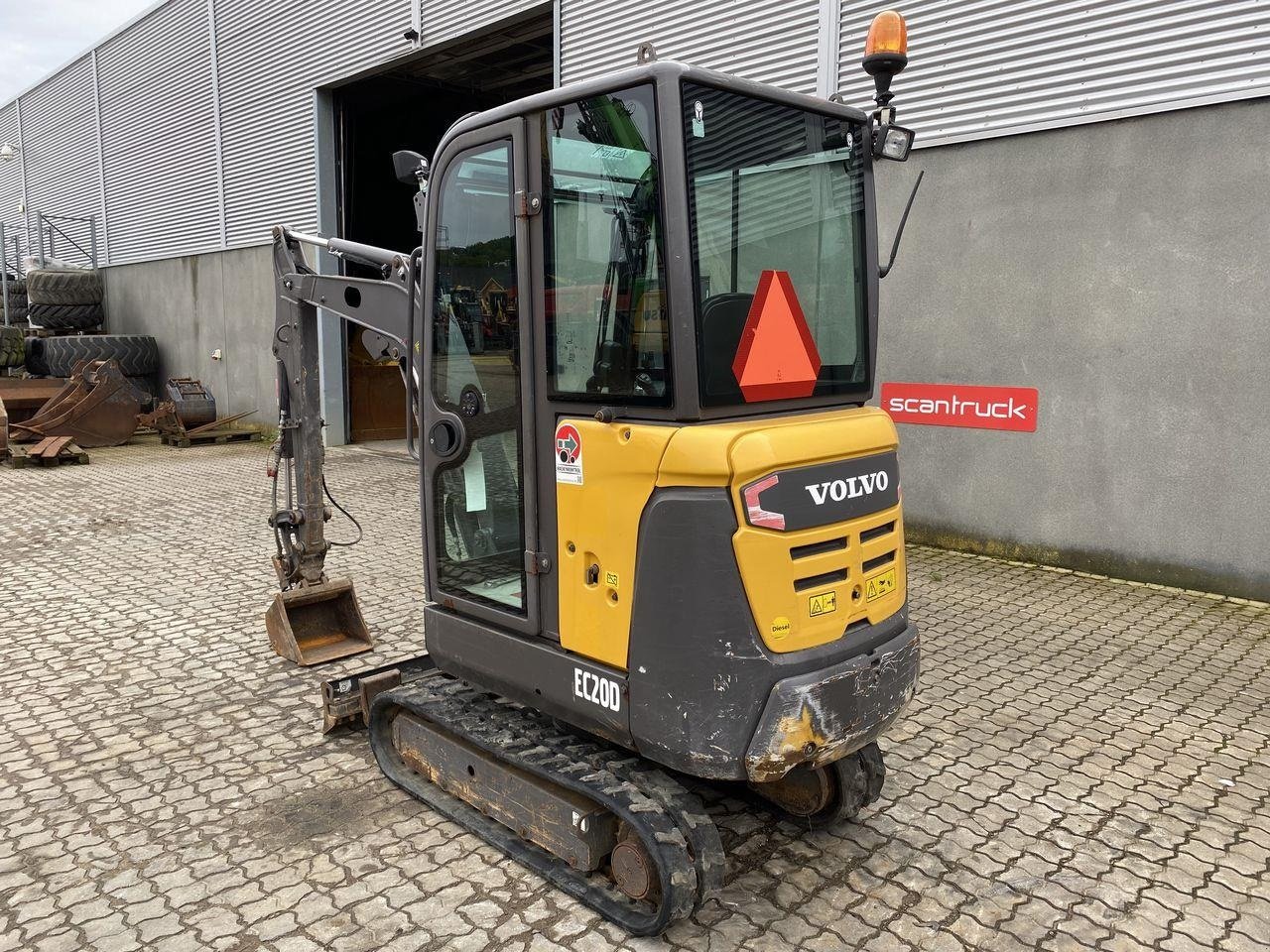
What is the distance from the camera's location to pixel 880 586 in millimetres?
3275

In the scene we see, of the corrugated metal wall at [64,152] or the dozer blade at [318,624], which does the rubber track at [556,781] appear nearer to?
the dozer blade at [318,624]

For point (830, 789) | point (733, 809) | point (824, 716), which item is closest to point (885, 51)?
point (824, 716)

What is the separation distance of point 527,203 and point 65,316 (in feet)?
66.0

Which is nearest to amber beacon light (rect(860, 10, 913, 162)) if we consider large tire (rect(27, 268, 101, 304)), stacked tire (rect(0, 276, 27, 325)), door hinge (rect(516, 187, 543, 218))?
door hinge (rect(516, 187, 543, 218))

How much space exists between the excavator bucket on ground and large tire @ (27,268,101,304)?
588 cm

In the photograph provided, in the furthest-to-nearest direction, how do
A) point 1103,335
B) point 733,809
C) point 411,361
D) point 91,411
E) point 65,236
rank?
point 65,236 < point 91,411 < point 1103,335 < point 411,361 < point 733,809

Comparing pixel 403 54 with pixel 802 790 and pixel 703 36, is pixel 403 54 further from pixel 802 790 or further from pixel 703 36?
pixel 802 790

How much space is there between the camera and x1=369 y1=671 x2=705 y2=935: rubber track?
2881 mm

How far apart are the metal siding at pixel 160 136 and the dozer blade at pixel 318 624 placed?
13.4 m

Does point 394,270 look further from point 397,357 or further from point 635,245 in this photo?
point 635,245

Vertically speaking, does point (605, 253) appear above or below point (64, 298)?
below

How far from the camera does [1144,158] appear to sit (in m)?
6.71

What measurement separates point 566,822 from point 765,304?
187cm

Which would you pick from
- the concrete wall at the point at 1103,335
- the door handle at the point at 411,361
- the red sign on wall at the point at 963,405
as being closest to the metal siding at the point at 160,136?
the red sign on wall at the point at 963,405
